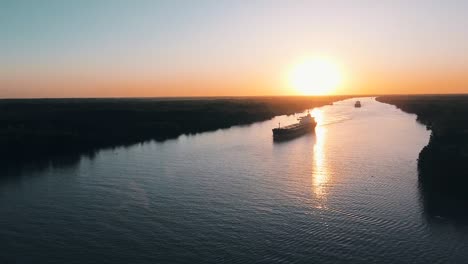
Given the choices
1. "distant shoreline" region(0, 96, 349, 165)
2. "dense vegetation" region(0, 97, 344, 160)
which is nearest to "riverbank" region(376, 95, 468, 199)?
"distant shoreline" region(0, 96, 349, 165)

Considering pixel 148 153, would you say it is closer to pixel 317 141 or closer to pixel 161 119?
pixel 317 141

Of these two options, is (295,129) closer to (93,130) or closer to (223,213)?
(93,130)

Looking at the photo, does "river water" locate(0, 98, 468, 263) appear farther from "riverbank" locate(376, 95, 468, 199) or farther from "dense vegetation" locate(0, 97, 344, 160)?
"dense vegetation" locate(0, 97, 344, 160)

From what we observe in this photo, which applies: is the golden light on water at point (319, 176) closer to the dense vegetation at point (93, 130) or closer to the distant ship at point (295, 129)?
the distant ship at point (295, 129)

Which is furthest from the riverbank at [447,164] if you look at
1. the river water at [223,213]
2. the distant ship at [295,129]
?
the distant ship at [295,129]

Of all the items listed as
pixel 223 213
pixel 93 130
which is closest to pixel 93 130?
pixel 93 130

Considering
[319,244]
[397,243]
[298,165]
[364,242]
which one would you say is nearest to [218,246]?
[319,244]

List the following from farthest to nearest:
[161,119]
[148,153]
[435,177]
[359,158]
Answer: [161,119] < [148,153] < [359,158] < [435,177]
